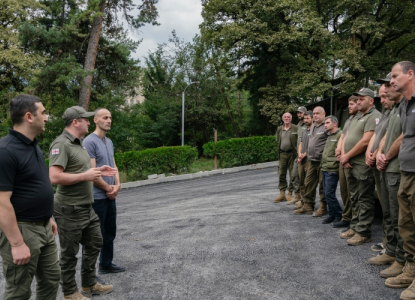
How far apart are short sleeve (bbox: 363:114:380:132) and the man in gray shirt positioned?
3742mm

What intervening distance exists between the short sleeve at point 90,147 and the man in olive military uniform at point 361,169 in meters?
3.74

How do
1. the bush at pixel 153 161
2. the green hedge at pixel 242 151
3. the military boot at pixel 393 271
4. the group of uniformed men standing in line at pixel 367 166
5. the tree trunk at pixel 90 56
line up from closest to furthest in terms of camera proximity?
1. the group of uniformed men standing in line at pixel 367 166
2. the military boot at pixel 393 271
3. the bush at pixel 153 161
4. the tree trunk at pixel 90 56
5. the green hedge at pixel 242 151

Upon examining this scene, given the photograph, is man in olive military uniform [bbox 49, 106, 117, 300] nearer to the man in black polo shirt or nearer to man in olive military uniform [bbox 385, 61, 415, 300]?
the man in black polo shirt

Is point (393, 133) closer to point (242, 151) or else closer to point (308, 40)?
point (242, 151)

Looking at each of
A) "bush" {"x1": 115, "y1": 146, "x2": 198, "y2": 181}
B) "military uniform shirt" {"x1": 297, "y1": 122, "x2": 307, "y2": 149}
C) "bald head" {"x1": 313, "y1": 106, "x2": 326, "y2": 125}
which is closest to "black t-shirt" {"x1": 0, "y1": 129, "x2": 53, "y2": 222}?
"bald head" {"x1": 313, "y1": 106, "x2": 326, "y2": 125}

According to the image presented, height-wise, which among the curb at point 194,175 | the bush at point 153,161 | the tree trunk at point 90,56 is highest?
the tree trunk at point 90,56

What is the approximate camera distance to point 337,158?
5.78m

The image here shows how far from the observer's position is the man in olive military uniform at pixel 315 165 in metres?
6.80

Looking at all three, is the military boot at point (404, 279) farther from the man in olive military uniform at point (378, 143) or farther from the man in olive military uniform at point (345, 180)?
the man in olive military uniform at point (345, 180)

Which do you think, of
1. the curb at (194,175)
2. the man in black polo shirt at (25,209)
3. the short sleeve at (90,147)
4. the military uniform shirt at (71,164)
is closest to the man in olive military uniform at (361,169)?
the short sleeve at (90,147)

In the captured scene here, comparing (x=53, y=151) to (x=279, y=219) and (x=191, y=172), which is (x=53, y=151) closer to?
(x=279, y=219)

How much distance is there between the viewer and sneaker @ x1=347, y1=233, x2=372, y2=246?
201 inches

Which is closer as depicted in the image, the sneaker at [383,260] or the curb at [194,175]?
the sneaker at [383,260]

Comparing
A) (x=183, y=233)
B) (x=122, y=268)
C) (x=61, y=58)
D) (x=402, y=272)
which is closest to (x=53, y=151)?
(x=122, y=268)
